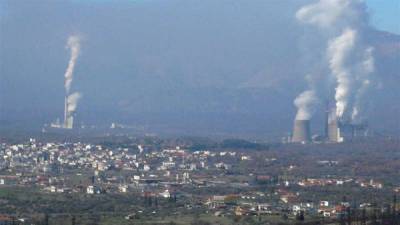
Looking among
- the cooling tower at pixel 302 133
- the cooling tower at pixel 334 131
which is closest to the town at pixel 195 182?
the cooling tower at pixel 334 131

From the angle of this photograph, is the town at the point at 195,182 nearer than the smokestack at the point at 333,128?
Yes

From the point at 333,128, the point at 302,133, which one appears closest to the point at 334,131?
the point at 333,128

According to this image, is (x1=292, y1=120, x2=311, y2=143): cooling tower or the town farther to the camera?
(x1=292, y1=120, x2=311, y2=143): cooling tower

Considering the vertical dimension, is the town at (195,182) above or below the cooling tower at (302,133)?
below

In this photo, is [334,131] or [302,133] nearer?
[302,133]

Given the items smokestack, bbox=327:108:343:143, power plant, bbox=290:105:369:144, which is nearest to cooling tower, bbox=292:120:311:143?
power plant, bbox=290:105:369:144

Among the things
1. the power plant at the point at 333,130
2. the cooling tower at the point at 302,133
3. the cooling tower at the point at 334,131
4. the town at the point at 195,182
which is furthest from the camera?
the cooling tower at the point at 334,131

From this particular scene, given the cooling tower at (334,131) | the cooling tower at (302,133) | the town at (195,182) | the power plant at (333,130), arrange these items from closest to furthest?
the town at (195,182) → the cooling tower at (302,133) → the power plant at (333,130) → the cooling tower at (334,131)

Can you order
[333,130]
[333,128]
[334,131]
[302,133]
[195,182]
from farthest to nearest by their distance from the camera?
[333,128]
[333,130]
[334,131]
[302,133]
[195,182]

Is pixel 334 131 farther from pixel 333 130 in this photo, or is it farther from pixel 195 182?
pixel 195 182

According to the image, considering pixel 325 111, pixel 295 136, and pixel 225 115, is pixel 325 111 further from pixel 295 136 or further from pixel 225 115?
pixel 225 115

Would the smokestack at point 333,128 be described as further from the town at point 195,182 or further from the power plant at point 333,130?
the town at point 195,182

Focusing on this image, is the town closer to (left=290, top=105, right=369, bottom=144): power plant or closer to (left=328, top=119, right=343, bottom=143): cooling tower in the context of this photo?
(left=328, top=119, right=343, bottom=143): cooling tower
